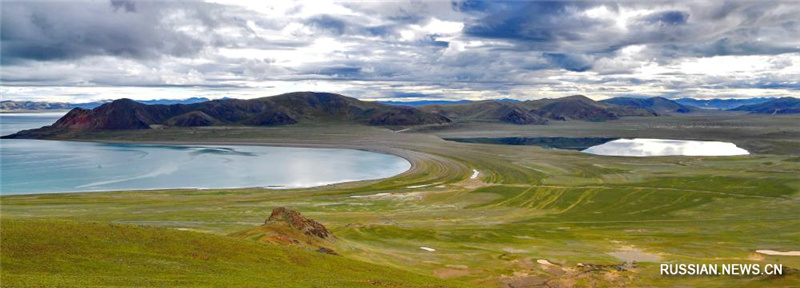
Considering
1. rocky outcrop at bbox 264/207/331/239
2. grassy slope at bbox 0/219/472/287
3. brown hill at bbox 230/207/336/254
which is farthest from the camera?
rocky outcrop at bbox 264/207/331/239

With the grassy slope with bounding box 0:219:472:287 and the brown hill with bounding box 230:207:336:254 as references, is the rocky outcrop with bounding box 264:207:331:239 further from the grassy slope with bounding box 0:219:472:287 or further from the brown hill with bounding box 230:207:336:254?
the grassy slope with bounding box 0:219:472:287

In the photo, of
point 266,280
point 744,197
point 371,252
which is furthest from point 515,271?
point 744,197

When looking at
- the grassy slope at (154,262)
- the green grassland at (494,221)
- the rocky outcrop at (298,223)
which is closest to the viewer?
the grassy slope at (154,262)

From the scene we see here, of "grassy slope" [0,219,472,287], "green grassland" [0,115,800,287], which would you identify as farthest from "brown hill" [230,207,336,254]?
"grassy slope" [0,219,472,287]

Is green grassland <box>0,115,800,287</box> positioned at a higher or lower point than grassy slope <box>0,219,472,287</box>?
lower

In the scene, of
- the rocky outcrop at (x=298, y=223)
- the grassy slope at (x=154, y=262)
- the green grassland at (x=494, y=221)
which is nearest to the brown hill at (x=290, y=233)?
the rocky outcrop at (x=298, y=223)

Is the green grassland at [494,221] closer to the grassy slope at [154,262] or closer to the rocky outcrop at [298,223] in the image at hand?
the grassy slope at [154,262]

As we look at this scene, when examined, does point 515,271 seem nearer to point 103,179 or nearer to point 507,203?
point 507,203
